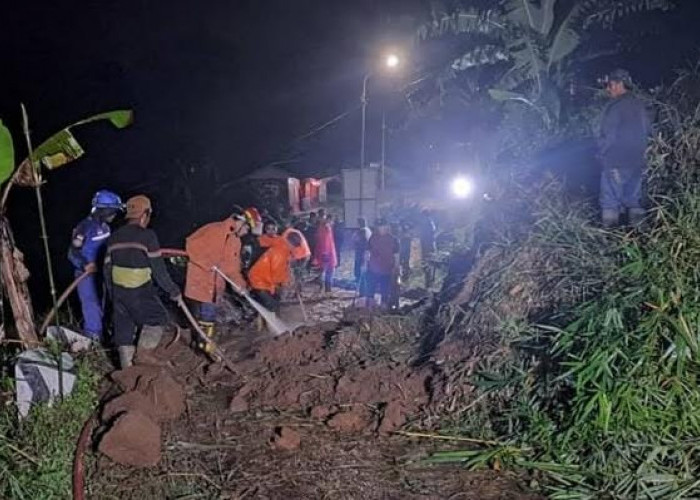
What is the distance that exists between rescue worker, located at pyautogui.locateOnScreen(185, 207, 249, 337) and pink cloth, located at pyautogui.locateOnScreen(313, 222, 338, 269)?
23.4 ft

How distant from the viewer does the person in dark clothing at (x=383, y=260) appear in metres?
12.3

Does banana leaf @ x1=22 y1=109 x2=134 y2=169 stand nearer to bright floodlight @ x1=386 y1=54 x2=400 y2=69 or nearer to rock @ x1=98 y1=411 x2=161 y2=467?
rock @ x1=98 y1=411 x2=161 y2=467

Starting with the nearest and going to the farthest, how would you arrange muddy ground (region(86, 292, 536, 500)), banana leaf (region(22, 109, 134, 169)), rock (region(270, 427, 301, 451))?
muddy ground (region(86, 292, 536, 500)), rock (region(270, 427, 301, 451)), banana leaf (region(22, 109, 134, 169))

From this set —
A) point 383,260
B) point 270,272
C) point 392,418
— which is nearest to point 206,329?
point 270,272

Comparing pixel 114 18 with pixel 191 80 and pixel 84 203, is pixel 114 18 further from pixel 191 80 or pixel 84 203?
pixel 84 203

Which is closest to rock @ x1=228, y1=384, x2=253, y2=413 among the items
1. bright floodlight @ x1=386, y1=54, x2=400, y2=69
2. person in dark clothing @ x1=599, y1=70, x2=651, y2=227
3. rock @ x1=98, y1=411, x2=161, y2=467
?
rock @ x1=98, y1=411, x2=161, y2=467

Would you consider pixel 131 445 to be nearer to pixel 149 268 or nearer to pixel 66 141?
pixel 149 268

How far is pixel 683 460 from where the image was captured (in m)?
4.69

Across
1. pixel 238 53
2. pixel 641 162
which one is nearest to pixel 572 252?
pixel 641 162

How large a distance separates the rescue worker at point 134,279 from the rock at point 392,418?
8.29 ft

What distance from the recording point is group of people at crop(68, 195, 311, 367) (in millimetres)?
7180

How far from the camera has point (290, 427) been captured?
6.12 metres

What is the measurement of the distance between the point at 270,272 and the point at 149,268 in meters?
2.34

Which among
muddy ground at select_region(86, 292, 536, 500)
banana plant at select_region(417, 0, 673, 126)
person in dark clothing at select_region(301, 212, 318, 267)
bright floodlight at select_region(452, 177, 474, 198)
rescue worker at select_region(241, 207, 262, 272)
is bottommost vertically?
muddy ground at select_region(86, 292, 536, 500)
